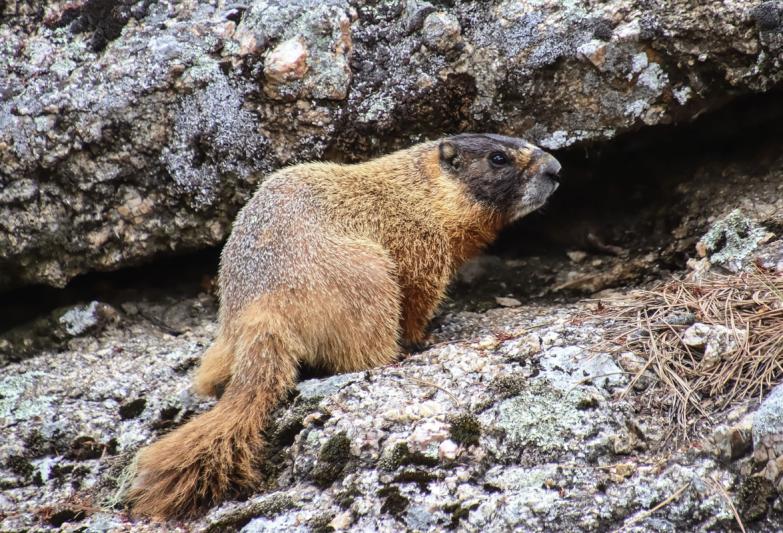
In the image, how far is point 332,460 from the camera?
4312 millimetres

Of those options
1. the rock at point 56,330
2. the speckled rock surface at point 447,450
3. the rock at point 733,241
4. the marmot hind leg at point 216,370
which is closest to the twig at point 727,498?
the speckled rock surface at point 447,450

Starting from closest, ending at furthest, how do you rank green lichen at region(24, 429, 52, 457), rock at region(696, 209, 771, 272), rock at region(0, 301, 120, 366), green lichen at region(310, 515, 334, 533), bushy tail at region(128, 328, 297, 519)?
green lichen at region(310, 515, 334, 533) < bushy tail at region(128, 328, 297, 519) < green lichen at region(24, 429, 52, 457) < rock at region(696, 209, 771, 272) < rock at region(0, 301, 120, 366)

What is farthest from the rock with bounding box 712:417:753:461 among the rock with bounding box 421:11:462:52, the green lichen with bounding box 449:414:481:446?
the rock with bounding box 421:11:462:52

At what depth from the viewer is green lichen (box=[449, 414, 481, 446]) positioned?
4254 mm

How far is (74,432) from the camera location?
212 inches

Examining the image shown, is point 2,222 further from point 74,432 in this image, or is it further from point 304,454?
point 304,454

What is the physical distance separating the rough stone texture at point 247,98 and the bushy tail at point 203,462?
7.45 ft

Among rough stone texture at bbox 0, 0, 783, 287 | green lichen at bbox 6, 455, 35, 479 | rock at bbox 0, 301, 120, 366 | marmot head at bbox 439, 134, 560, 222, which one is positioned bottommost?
green lichen at bbox 6, 455, 35, 479

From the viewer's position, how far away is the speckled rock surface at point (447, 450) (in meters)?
3.74

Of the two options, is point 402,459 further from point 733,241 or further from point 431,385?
point 733,241

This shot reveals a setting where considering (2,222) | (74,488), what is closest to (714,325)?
(74,488)

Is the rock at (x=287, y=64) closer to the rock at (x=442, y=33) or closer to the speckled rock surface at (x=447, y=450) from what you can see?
the rock at (x=442, y=33)

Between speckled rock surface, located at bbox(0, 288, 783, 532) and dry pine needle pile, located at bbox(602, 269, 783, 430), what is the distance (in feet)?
0.60

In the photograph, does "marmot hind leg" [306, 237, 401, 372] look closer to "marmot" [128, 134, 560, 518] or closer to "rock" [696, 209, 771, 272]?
"marmot" [128, 134, 560, 518]
